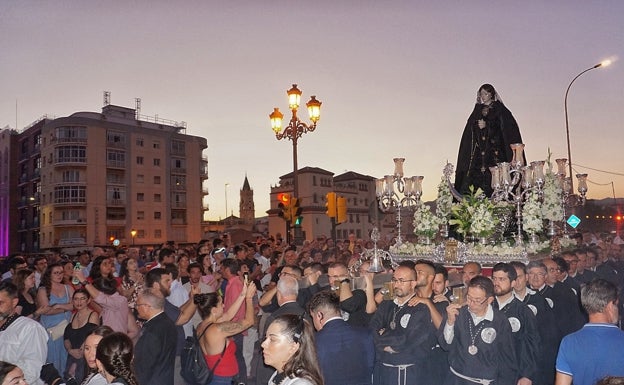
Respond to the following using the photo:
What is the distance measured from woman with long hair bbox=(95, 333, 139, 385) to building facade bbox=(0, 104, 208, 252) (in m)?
58.7

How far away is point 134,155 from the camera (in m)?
62.2

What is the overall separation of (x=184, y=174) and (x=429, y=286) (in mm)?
62930

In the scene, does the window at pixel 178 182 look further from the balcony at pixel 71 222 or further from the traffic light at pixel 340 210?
the traffic light at pixel 340 210

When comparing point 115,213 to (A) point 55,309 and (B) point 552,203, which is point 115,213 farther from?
(B) point 552,203

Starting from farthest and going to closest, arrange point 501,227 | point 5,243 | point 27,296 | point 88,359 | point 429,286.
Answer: point 5,243
point 501,227
point 27,296
point 429,286
point 88,359

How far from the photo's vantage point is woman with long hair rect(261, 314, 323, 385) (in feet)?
11.1

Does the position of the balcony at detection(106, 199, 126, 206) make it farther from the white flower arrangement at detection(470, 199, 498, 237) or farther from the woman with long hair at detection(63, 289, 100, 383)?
the woman with long hair at detection(63, 289, 100, 383)

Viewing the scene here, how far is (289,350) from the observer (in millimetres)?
3467

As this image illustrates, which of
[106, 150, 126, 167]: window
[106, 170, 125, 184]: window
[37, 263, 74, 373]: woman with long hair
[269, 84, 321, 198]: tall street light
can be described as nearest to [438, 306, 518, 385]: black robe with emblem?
[37, 263, 74, 373]: woman with long hair

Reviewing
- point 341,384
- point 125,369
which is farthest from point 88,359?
point 341,384

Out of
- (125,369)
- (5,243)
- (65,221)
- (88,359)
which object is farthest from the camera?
(5,243)

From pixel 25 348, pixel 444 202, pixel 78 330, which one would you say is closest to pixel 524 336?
pixel 25 348

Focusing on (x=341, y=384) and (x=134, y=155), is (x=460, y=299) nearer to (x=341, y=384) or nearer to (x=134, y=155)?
(x=341, y=384)

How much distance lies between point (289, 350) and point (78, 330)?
467 cm
